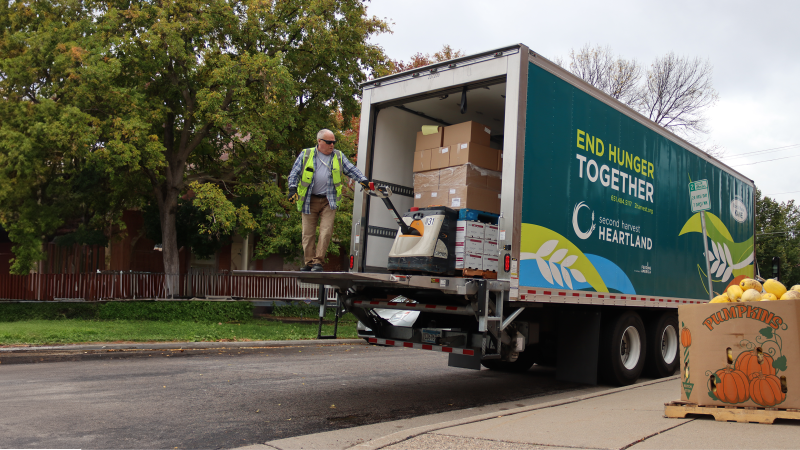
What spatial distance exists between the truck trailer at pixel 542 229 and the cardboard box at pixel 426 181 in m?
0.41

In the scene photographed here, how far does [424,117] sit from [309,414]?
13.9 feet

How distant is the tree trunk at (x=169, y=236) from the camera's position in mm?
19781

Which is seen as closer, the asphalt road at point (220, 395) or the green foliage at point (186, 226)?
the asphalt road at point (220, 395)

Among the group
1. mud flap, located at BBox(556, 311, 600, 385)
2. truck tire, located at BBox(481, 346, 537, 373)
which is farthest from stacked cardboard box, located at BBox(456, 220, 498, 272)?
truck tire, located at BBox(481, 346, 537, 373)

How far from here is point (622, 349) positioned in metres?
8.85

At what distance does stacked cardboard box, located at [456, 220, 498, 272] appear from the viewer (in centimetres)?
701

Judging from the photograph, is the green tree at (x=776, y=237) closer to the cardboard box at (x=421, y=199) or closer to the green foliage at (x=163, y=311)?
→ the green foliage at (x=163, y=311)

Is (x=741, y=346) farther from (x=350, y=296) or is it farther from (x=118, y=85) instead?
(x=118, y=85)

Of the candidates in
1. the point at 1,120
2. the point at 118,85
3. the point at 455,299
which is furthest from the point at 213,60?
the point at 455,299

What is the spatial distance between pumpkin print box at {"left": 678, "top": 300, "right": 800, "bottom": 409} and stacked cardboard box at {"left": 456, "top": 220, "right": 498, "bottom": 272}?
2166 mm

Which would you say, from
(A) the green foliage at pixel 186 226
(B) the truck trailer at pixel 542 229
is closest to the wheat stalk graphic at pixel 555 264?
(B) the truck trailer at pixel 542 229

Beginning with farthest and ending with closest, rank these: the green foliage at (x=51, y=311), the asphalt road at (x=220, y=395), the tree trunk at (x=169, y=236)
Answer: the tree trunk at (x=169, y=236)
the green foliage at (x=51, y=311)
the asphalt road at (x=220, y=395)

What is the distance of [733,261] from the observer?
12.2m

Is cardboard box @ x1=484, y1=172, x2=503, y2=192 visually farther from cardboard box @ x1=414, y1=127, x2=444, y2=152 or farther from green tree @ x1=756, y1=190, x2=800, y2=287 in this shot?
green tree @ x1=756, y1=190, x2=800, y2=287
